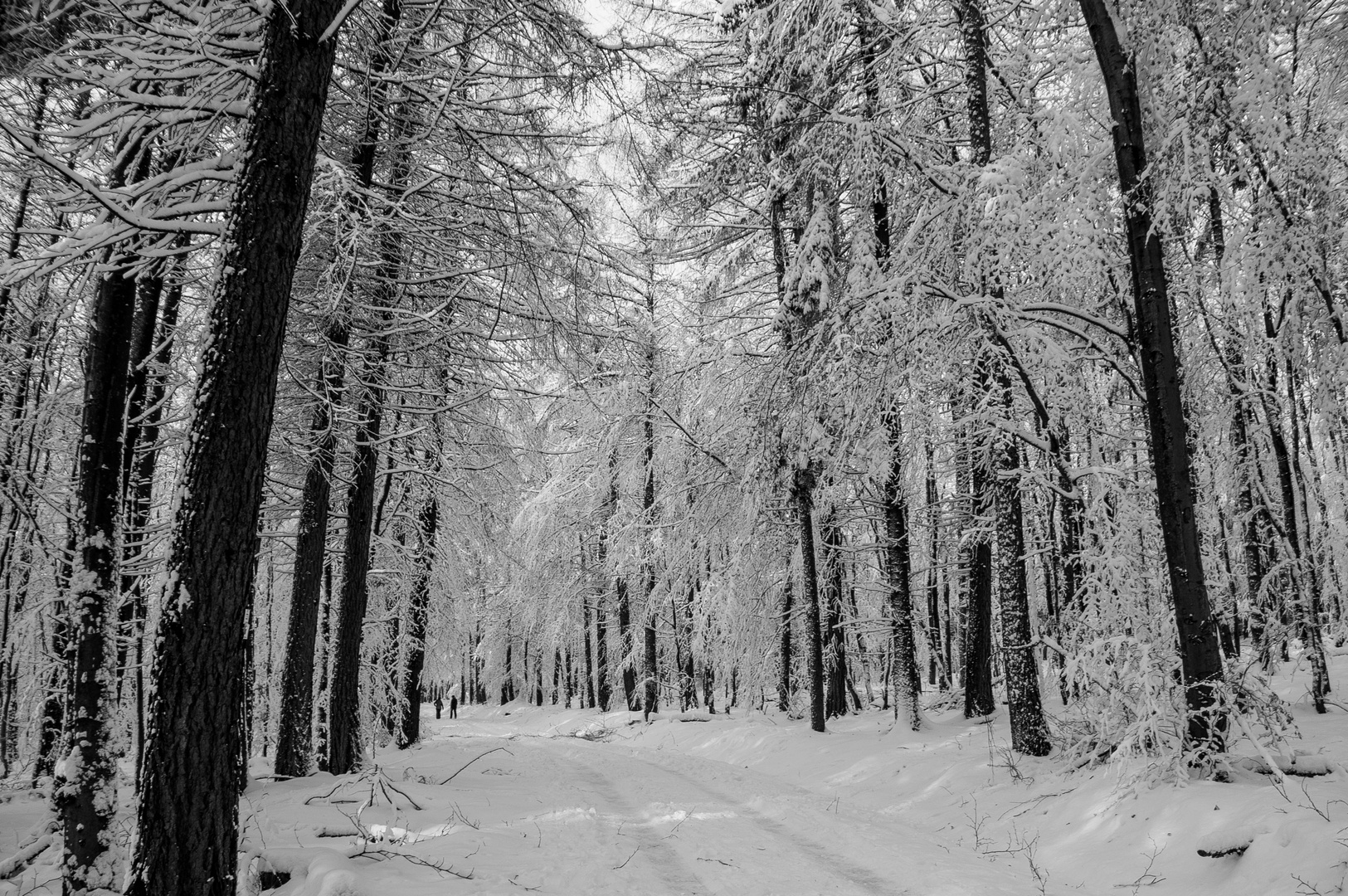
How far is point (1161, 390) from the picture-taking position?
6328 millimetres

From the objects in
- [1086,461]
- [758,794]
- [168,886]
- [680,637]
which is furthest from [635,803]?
[680,637]

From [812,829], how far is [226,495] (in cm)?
640

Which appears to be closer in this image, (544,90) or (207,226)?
(207,226)

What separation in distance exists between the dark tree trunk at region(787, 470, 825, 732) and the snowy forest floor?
2384 mm

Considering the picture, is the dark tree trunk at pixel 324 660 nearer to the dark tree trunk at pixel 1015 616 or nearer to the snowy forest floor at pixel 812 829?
the snowy forest floor at pixel 812 829

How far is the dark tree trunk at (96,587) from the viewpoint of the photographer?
17.5 ft

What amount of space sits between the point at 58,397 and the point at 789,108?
1065 centimetres

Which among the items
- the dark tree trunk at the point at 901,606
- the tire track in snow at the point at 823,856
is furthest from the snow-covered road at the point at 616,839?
the dark tree trunk at the point at 901,606

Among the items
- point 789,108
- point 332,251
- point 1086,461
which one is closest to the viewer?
point 332,251

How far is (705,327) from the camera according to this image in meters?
16.1

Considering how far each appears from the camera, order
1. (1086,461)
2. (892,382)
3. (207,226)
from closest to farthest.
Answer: (207,226) < (892,382) < (1086,461)

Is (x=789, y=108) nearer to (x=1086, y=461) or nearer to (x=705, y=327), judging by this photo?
(x=705, y=327)

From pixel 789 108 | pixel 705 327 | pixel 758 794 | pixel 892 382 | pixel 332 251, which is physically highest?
pixel 789 108

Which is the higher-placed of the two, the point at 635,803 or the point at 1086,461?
the point at 1086,461
